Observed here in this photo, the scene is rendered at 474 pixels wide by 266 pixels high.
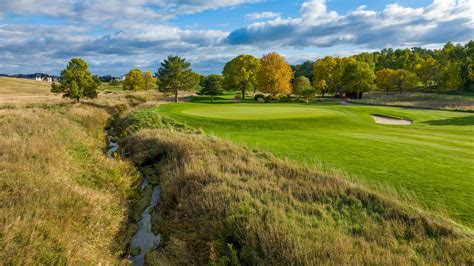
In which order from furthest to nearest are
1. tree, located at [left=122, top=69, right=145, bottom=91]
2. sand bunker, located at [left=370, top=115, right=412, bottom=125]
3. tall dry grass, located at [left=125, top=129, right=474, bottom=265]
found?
tree, located at [left=122, top=69, right=145, bottom=91] < sand bunker, located at [left=370, top=115, right=412, bottom=125] < tall dry grass, located at [left=125, top=129, right=474, bottom=265]

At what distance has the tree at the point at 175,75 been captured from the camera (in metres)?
61.1

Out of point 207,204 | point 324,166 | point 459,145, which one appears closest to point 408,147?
point 459,145

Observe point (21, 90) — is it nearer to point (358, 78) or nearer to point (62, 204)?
point (358, 78)

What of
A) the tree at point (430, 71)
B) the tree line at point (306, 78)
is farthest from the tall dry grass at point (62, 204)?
the tree at point (430, 71)

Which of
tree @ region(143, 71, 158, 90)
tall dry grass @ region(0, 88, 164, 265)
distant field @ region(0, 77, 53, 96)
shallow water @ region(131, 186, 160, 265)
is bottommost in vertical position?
shallow water @ region(131, 186, 160, 265)

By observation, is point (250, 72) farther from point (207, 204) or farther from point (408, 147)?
point (207, 204)

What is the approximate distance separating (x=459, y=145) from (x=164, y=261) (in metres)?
12.8

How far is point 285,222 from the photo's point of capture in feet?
22.1

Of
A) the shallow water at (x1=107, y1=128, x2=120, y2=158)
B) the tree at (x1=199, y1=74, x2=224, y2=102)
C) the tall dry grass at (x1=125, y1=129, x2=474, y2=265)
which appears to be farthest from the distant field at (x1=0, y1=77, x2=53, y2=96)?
the tall dry grass at (x1=125, y1=129, x2=474, y2=265)

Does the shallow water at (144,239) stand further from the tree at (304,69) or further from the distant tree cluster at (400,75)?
the tree at (304,69)

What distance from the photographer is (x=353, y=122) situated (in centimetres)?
2342

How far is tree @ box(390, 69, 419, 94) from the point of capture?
7231 centimetres

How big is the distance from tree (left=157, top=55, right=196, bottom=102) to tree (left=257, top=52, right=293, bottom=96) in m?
15.3

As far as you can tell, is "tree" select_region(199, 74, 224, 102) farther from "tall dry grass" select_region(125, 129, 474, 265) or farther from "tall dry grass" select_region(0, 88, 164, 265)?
"tall dry grass" select_region(125, 129, 474, 265)
